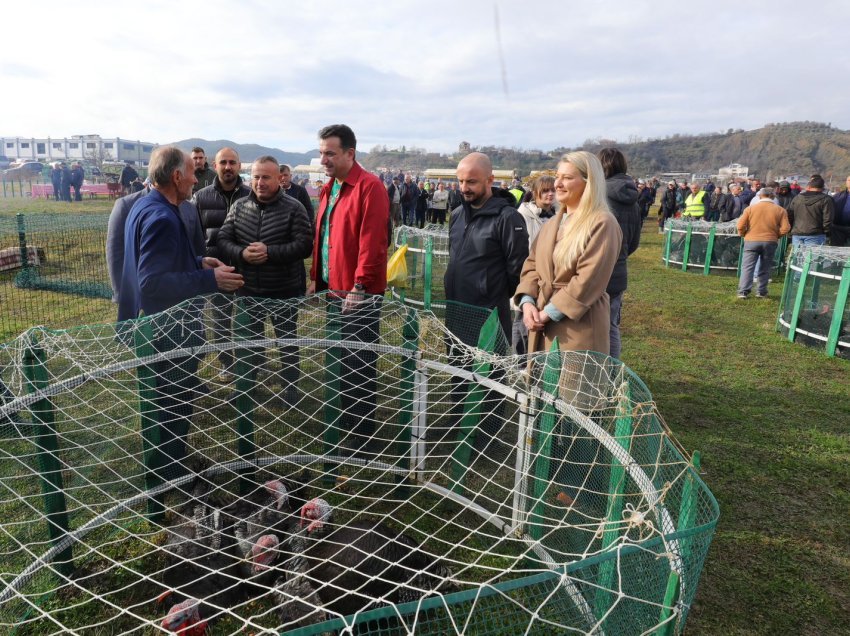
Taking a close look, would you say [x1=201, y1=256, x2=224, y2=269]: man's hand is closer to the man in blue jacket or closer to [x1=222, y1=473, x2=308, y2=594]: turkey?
the man in blue jacket

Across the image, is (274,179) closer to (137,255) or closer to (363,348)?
(137,255)

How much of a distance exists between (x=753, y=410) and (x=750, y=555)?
2.28 meters

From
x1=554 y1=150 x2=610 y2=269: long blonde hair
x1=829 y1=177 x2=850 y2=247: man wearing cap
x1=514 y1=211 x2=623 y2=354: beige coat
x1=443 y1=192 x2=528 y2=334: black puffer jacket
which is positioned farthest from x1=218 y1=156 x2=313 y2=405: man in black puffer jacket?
x1=829 y1=177 x2=850 y2=247: man wearing cap

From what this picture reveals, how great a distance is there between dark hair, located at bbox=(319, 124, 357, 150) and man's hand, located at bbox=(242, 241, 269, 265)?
91 cm

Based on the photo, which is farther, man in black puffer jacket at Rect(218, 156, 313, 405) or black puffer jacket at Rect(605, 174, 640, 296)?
black puffer jacket at Rect(605, 174, 640, 296)

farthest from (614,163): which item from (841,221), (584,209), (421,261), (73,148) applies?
(73,148)

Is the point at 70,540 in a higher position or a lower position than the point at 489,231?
lower

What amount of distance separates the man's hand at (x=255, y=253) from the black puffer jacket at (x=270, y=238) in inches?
1.9

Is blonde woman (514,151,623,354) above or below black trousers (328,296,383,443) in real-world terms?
above

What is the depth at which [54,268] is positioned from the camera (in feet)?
30.0

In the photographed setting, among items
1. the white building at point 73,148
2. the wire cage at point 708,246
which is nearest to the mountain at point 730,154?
the white building at point 73,148

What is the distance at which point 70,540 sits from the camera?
2805 millimetres

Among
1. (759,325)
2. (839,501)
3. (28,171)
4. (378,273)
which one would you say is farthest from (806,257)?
(28,171)

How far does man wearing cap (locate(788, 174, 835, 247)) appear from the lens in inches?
344
